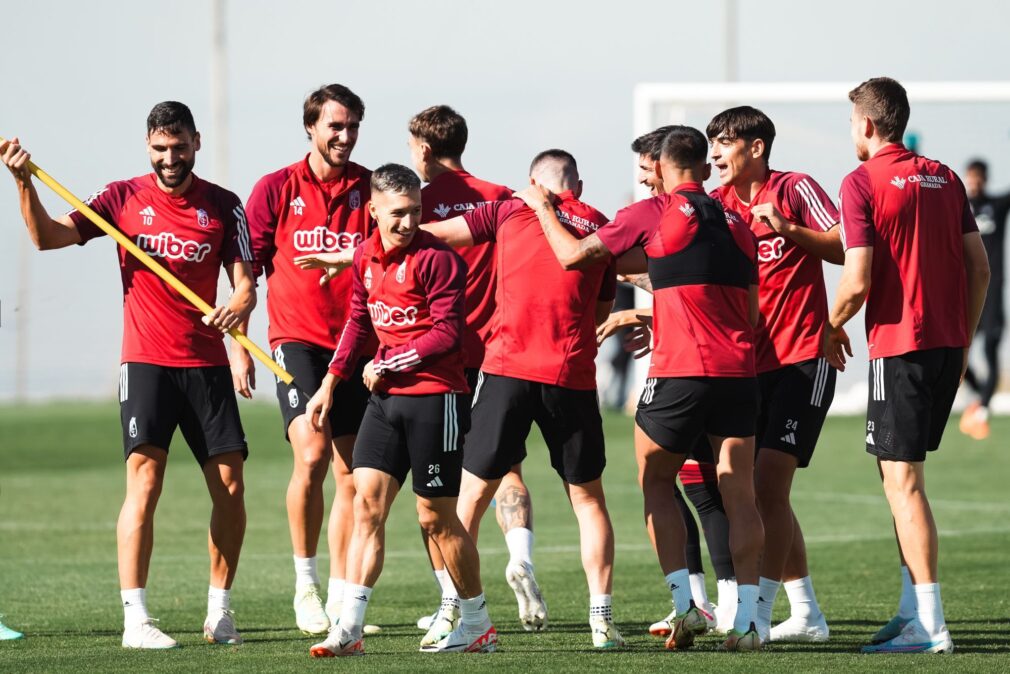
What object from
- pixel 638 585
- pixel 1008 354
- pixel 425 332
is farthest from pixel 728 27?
pixel 425 332

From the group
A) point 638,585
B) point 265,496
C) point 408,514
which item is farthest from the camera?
point 265,496

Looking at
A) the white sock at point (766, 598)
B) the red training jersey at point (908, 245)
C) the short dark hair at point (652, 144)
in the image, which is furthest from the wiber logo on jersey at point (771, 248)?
the white sock at point (766, 598)

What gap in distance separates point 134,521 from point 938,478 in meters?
11.1

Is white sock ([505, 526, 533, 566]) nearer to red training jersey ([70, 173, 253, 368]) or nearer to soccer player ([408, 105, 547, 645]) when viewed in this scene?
soccer player ([408, 105, 547, 645])

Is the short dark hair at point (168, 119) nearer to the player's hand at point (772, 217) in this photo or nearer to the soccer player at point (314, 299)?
the soccer player at point (314, 299)

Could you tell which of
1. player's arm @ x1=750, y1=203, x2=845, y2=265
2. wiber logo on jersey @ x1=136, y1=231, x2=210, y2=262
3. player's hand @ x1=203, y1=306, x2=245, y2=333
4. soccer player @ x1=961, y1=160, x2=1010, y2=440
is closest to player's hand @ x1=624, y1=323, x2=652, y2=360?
player's arm @ x1=750, y1=203, x2=845, y2=265

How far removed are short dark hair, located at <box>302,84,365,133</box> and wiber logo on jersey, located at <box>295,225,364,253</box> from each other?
0.58 m

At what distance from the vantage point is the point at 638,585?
32.1 ft

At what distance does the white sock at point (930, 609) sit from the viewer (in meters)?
6.86

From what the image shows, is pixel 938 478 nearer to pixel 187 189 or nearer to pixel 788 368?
pixel 788 368

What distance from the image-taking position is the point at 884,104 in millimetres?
7117

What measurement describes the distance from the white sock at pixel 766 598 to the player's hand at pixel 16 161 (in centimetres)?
397

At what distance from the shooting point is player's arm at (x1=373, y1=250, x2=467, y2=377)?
22.0ft

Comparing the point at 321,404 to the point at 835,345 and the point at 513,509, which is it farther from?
the point at 835,345
